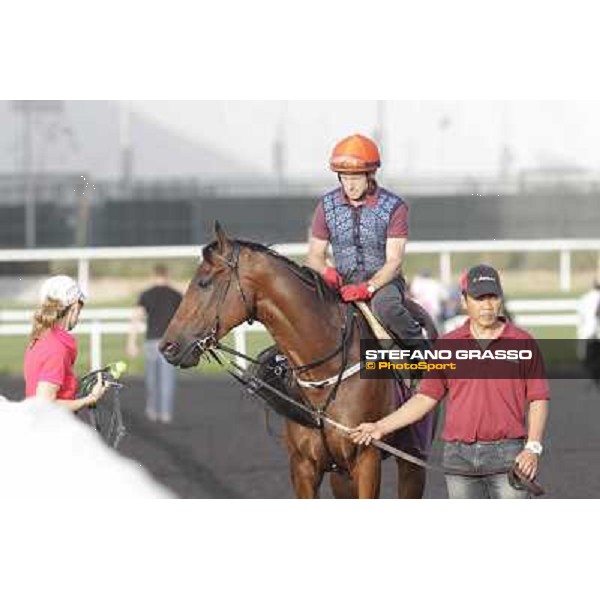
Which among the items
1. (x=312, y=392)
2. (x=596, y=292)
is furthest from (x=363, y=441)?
(x=596, y=292)

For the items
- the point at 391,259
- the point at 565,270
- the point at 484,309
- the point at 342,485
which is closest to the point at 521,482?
the point at 484,309

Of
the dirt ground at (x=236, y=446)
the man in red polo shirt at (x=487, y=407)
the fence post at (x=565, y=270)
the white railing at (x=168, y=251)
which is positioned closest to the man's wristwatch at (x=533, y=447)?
the man in red polo shirt at (x=487, y=407)

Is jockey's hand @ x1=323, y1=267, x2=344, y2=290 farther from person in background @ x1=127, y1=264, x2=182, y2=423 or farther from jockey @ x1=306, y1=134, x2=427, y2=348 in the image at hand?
person in background @ x1=127, y1=264, x2=182, y2=423

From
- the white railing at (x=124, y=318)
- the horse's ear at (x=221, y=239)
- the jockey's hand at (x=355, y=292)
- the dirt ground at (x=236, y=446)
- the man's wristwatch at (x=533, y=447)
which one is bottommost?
the dirt ground at (x=236, y=446)

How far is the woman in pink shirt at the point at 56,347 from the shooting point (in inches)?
247

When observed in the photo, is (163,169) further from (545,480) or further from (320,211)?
(320,211)

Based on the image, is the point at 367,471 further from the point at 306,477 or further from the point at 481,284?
the point at 481,284

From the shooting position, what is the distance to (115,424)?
7051 millimetres

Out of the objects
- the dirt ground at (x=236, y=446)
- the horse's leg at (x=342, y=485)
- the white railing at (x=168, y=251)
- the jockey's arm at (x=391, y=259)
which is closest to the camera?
the jockey's arm at (x=391, y=259)

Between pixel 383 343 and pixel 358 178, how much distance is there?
2.54 ft

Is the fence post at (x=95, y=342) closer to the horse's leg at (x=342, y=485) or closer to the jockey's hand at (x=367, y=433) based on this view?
the horse's leg at (x=342, y=485)

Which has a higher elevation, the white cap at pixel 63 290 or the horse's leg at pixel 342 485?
the white cap at pixel 63 290

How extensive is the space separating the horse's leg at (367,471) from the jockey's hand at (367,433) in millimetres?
240

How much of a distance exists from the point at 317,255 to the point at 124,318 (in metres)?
7.28
